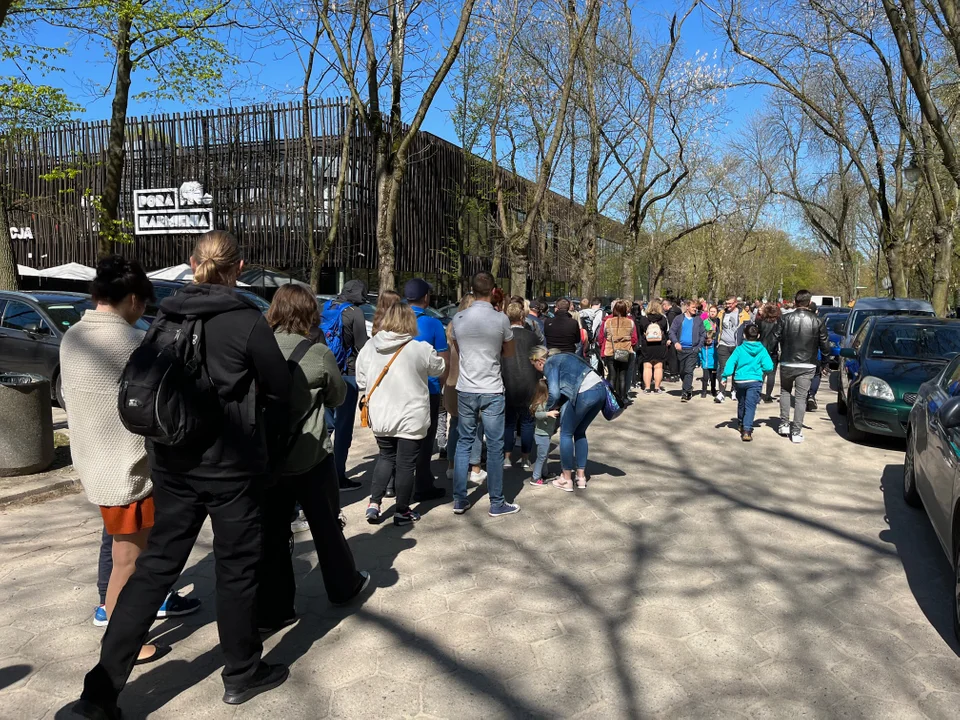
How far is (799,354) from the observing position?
8750mm

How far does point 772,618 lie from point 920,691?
0.80 metres

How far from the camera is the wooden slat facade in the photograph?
25000 mm

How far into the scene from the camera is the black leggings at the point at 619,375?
35.4 feet

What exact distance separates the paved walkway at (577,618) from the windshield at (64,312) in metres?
4.57

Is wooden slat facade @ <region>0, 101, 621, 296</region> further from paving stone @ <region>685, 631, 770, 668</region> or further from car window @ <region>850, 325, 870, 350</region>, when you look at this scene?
paving stone @ <region>685, 631, 770, 668</region>

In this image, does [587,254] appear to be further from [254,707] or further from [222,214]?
[254,707]

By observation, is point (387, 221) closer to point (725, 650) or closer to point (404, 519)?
point (404, 519)

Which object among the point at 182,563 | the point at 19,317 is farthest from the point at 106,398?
the point at 19,317

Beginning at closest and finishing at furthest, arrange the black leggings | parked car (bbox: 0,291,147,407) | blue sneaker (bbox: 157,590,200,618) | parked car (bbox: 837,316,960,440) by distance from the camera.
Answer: blue sneaker (bbox: 157,590,200,618) < parked car (bbox: 837,316,960,440) < parked car (bbox: 0,291,147,407) < the black leggings

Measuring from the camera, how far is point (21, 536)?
5125 mm

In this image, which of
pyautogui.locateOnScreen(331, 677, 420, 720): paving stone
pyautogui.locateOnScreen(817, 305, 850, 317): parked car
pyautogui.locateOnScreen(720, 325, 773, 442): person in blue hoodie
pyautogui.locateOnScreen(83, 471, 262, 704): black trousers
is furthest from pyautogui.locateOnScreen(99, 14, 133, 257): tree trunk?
pyautogui.locateOnScreen(817, 305, 850, 317): parked car

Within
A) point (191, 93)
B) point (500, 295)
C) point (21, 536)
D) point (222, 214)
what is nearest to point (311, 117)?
point (222, 214)

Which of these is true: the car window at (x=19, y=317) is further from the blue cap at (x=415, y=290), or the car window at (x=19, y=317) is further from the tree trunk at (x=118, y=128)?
the blue cap at (x=415, y=290)

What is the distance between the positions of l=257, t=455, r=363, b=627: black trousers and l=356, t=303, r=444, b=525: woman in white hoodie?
1.24m
